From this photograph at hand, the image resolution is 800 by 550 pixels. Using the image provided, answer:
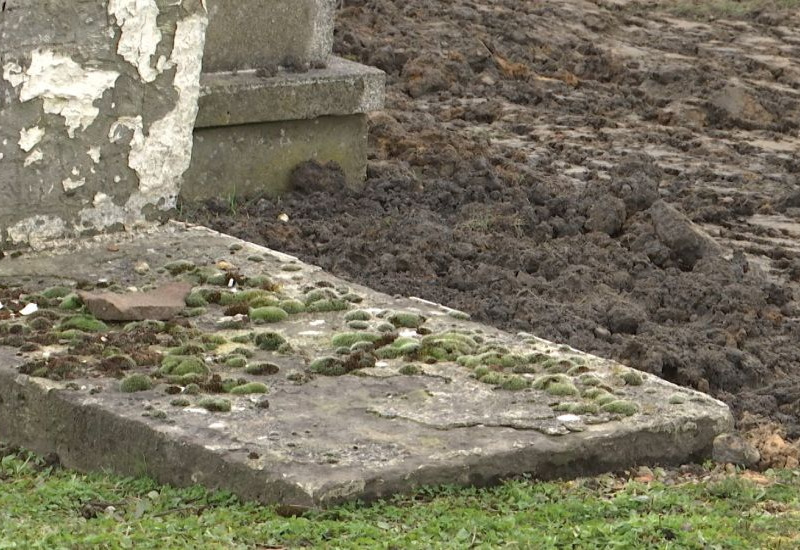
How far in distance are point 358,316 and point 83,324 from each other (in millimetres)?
827

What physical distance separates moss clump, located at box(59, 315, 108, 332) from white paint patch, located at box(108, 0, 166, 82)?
3.49 feet

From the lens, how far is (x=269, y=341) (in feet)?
16.9

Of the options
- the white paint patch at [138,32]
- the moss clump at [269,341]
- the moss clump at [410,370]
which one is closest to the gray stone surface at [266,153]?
the white paint patch at [138,32]

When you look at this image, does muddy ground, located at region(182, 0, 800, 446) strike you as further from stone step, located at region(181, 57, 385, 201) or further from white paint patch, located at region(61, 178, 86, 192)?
white paint patch, located at region(61, 178, 86, 192)

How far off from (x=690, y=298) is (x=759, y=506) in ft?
7.13

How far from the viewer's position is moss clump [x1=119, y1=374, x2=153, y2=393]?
4.74m

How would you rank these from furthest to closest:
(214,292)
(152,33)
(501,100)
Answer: (501,100) < (152,33) < (214,292)

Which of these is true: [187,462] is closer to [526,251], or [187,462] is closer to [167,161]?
[167,161]

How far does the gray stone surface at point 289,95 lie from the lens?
7.28 meters

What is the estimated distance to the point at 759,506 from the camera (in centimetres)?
439

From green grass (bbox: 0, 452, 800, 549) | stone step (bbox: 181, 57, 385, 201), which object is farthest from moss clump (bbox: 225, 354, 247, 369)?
stone step (bbox: 181, 57, 385, 201)

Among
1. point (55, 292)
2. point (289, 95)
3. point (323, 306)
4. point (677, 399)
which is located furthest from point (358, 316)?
point (289, 95)

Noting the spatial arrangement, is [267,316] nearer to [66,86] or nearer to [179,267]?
[179,267]

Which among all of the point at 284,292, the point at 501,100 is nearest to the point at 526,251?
the point at 284,292
